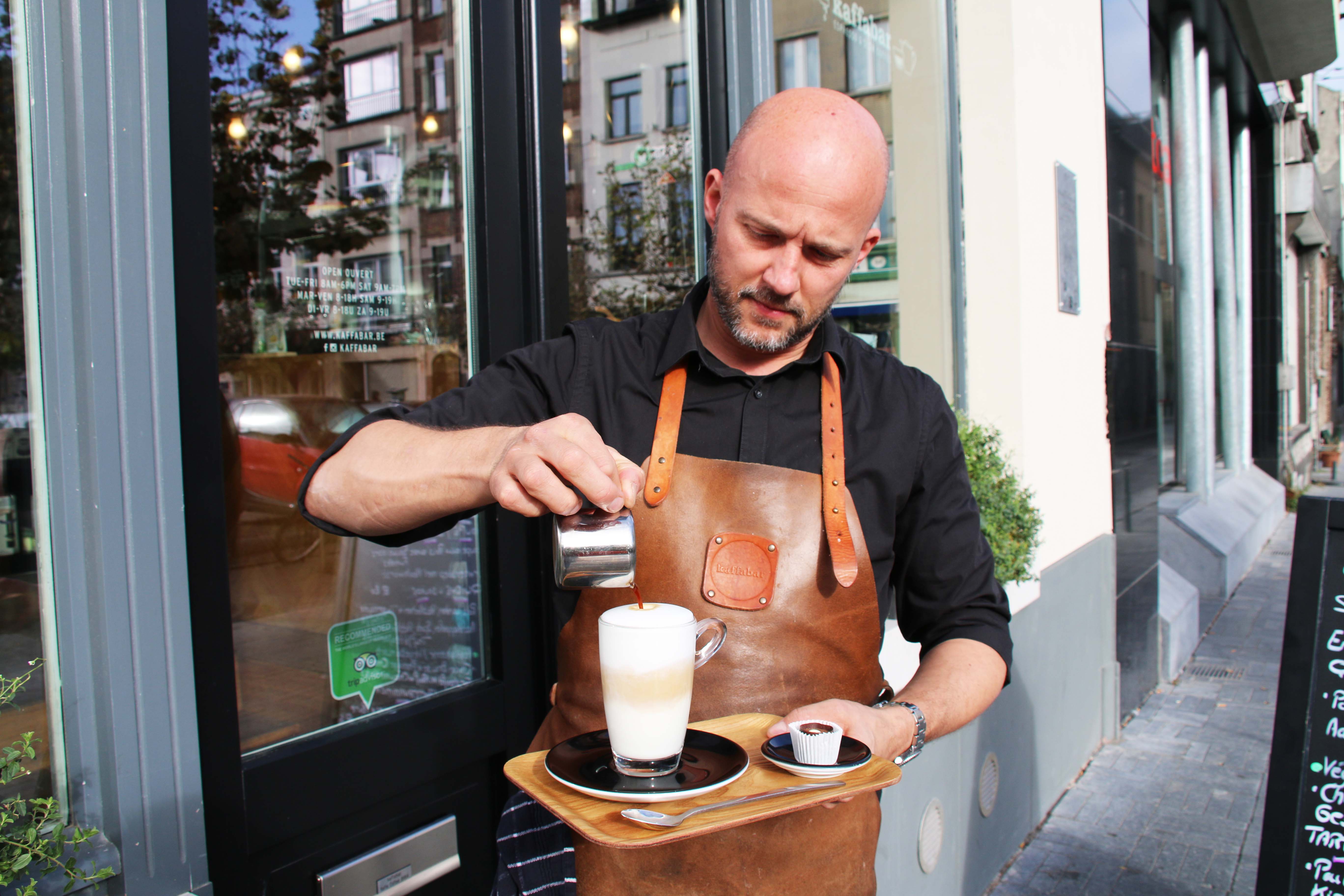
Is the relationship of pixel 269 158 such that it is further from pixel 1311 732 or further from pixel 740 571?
pixel 1311 732

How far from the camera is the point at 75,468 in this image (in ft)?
4.51

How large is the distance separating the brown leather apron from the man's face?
0.23m

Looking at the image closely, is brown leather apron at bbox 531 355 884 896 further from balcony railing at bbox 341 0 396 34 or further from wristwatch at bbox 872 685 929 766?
balcony railing at bbox 341 0 396 34

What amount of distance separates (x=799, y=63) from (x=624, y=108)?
696 millimetres

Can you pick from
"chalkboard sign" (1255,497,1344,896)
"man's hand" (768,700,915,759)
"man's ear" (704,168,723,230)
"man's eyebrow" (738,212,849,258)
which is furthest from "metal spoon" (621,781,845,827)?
"chalkboard sign" (1255,497,1344,896)

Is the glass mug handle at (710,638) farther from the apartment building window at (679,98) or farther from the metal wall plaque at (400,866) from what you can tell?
the apartment building window at (679,98)

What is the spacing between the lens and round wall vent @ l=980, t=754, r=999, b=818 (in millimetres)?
→ 3441

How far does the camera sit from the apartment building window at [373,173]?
2475 mm

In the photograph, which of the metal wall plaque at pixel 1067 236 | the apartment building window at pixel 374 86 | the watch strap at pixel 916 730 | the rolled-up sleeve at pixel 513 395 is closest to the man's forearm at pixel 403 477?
the rolled-up sleeve at pixel 513 395

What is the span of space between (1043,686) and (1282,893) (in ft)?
5.02

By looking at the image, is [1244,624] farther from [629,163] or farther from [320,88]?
[320,88]

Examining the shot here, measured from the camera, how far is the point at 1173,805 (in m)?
4.17


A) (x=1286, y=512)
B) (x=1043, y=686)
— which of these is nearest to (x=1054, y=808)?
(x=1043, y=686)

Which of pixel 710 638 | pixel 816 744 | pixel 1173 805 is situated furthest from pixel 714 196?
pixel 1173 805
